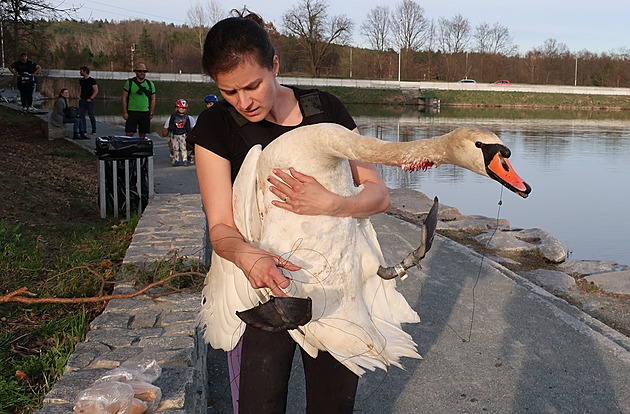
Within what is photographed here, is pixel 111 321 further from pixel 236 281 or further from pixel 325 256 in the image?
pixel 325 256

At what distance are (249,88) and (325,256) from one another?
711mm

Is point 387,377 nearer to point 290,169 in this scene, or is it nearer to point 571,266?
point 290,169

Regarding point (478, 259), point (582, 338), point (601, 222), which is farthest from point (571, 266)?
point (601, 222)

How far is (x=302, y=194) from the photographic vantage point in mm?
2244

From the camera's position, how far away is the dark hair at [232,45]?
232 cm

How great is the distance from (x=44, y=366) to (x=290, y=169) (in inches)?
96.0

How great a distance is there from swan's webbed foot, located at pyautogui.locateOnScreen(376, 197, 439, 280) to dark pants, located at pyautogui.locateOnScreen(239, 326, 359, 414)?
1.34ft

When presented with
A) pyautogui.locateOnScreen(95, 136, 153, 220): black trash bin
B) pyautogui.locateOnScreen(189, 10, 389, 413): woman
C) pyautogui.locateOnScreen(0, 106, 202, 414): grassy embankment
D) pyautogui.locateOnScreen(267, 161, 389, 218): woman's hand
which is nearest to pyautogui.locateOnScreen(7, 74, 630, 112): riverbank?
pyautogui.locateOnScreen(0, 106, 202, 414): grassy embankment

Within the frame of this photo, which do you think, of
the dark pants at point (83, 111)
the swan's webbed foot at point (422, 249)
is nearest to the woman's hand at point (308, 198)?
the swan's webbed foot at point (422, 249)

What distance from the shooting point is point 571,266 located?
8.23 m

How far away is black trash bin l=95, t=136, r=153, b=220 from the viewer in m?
8.34

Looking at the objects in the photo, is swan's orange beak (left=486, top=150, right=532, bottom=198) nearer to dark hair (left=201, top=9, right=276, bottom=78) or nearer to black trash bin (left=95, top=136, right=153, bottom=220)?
dark hair (left=201, top=9, right=276, bottom=78)

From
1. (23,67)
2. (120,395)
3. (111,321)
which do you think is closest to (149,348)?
(111,321)

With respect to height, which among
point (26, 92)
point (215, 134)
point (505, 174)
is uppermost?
point (26, 92)
